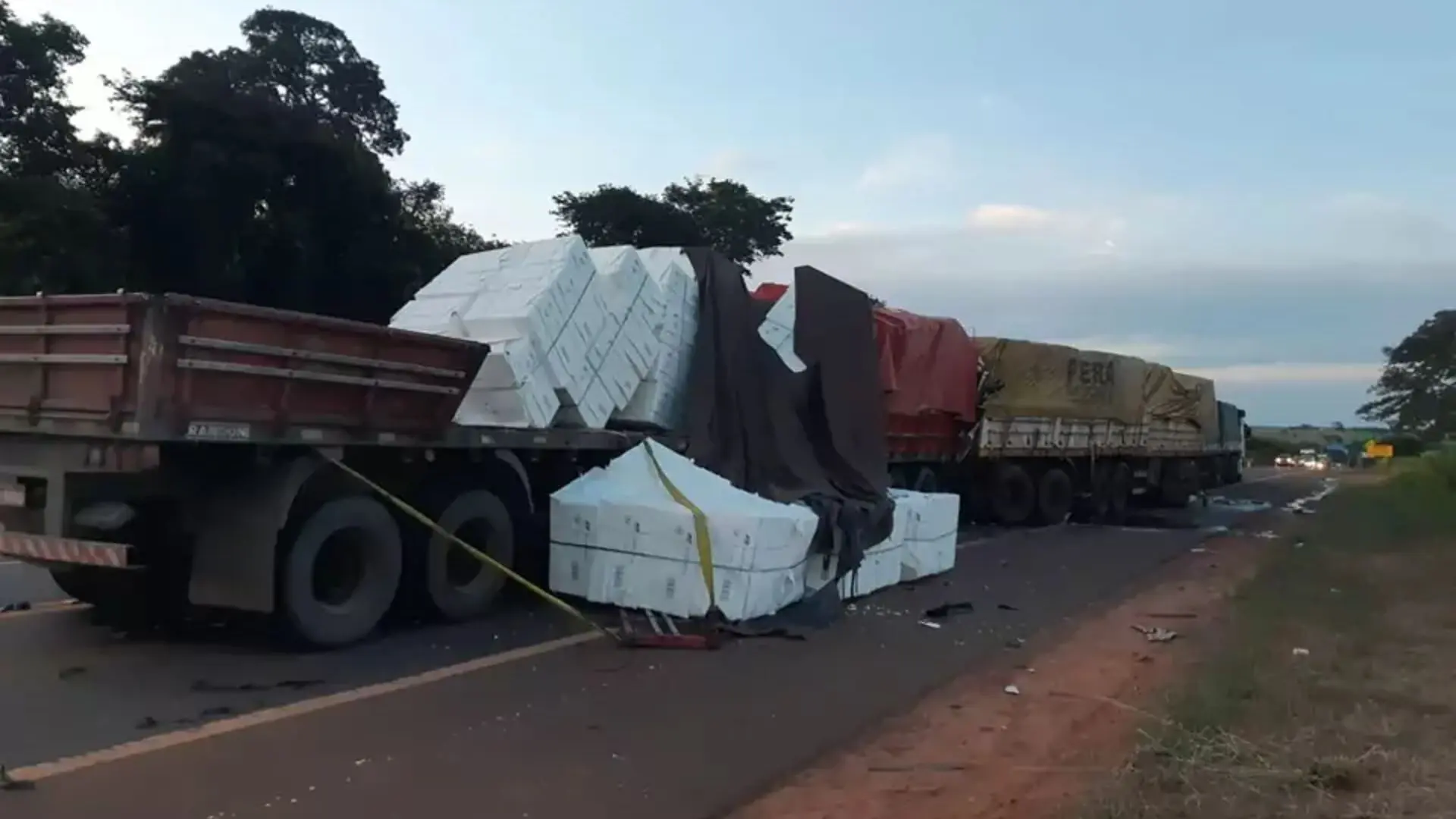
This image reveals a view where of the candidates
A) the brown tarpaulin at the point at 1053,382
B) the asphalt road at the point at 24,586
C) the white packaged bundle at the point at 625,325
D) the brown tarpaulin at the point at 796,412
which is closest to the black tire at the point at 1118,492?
the brown tarpaulin at the point at 1053,382

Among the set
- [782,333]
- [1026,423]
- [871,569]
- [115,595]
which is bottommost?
[115,595]

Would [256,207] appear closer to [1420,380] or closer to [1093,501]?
[1093,501]

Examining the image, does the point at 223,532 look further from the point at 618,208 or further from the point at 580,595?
the point at 618,208

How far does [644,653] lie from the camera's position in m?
9.16

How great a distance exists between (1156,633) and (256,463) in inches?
280

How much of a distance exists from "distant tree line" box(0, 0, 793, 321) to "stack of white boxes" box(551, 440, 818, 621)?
1734 cm

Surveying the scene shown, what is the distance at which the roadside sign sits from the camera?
7425 centimetres

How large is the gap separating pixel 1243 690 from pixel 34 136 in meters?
26.0

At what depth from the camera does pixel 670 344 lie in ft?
41.6

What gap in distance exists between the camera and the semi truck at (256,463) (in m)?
7.74

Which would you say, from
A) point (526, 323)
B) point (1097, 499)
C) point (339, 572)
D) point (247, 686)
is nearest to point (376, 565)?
point (339, 572)

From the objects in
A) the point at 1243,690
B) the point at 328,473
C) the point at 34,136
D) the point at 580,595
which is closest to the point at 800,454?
the point at 580,595

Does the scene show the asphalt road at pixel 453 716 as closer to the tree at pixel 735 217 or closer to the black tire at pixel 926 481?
the black tire at pixel 926 481

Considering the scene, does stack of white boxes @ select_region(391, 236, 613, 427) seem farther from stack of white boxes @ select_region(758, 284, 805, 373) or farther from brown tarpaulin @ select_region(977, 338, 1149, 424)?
brown tarpaulin @ select_region(977, 338, 1149, 424)
